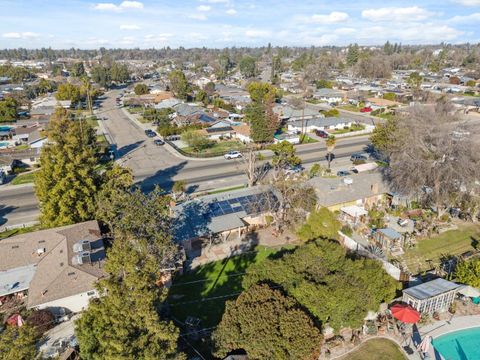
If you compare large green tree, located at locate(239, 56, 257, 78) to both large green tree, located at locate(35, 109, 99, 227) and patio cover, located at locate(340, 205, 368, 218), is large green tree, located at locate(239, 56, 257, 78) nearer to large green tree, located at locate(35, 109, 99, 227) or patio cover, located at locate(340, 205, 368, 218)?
patio cover, located at locate(340, 205, 368, 218)

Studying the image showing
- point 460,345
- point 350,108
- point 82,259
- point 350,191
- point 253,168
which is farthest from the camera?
point 350,108

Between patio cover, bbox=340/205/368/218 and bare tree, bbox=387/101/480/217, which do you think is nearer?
bare tree, bbox=387/101/480/217

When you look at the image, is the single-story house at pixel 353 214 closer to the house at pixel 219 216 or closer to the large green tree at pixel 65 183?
the house at pixel 219 216

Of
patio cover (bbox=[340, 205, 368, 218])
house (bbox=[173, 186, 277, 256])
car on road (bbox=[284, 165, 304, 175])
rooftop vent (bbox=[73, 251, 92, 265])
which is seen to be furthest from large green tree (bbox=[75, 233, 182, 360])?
car on road (bbox=[284, 165, 304, 175])

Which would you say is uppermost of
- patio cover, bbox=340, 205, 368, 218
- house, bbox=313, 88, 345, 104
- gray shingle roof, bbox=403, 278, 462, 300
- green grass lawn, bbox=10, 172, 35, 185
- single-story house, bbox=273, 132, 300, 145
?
house, bbox=313, 88, 345, 104

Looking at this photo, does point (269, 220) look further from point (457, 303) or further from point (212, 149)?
point (212, 149)

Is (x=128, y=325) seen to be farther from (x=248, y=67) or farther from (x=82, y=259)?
(x=248, y=67)

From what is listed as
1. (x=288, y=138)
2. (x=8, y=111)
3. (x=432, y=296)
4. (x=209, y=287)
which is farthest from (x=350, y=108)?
(x=8, y=111)

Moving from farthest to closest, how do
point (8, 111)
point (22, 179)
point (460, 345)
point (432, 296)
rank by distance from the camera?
point (8, 111) → point (22, 179) → point (432, 296) → point (460, 345)
